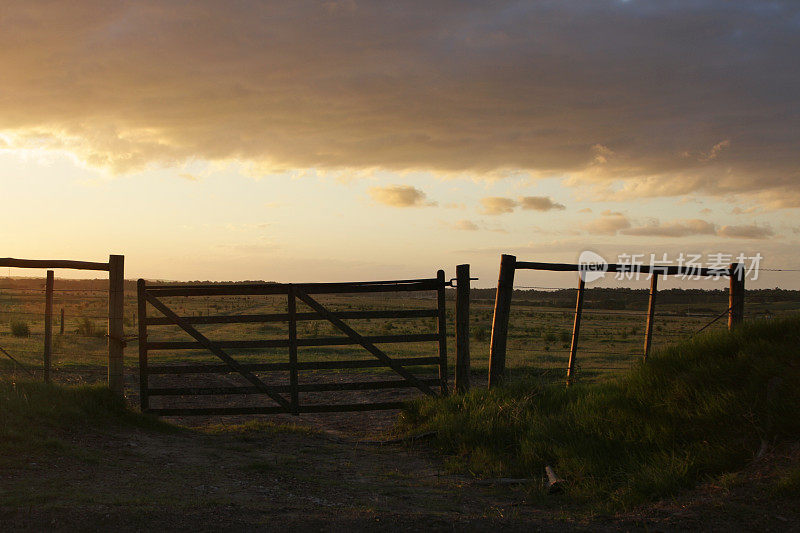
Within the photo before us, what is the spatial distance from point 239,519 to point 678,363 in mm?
5343

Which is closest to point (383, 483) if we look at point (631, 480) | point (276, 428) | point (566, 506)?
point (566, 506)

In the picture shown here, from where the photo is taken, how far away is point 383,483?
275 inches

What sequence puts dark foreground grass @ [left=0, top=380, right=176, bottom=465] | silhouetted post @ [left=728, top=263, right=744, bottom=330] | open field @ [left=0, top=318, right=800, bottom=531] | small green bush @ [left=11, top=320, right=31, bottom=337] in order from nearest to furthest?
open field @ [left=0, top=318, right=800, bottom=531] → dark foreground grass @ [left=0, top=380, right=176, bottom=465] → silhouetted post @ [left=728, top=263, right=744, bottom=330] → small green bush @ [left=11, top=320, right=31, bottom=337]

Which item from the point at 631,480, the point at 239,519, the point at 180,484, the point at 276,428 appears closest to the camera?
the point at 239,519

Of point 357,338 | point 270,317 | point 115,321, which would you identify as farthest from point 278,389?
point 115,321

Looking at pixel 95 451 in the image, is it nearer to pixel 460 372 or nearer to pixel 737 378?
pixel 460 372

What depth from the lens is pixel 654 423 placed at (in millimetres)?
6664

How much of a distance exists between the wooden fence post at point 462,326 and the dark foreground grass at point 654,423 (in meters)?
1.65

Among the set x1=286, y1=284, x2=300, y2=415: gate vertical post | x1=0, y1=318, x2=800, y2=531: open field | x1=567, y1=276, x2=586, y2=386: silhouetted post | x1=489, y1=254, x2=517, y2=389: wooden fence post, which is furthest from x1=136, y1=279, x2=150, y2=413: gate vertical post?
x1=567, y1=276, x2=586, y2=386: silhouetted post

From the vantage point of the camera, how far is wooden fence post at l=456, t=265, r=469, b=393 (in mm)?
10148

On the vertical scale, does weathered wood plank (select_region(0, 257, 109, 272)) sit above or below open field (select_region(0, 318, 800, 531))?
above

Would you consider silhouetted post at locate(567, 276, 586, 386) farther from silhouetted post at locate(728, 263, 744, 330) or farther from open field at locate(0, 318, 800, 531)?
silhouetted post at locate(728, 263, 744, 330)

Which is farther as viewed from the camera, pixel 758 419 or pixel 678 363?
pixel 678 363

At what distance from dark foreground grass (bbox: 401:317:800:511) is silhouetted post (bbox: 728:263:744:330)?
434 centimetres
